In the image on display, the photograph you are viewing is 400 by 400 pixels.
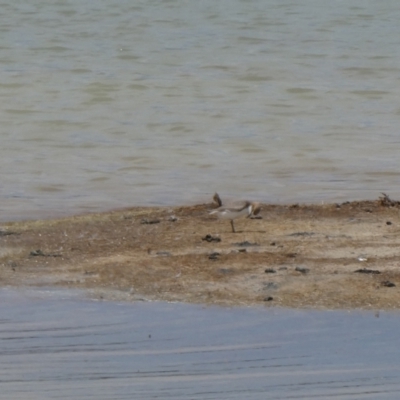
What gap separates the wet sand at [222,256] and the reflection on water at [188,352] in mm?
309

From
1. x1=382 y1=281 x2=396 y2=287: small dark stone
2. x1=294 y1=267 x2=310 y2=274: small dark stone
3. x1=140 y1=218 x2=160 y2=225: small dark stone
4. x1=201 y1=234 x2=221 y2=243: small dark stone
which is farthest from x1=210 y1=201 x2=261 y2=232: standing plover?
x1=382 y1=281 x2=396 y2=287: small dark stone

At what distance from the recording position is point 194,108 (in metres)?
16.7

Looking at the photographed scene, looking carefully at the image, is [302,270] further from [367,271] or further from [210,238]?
[210,238]

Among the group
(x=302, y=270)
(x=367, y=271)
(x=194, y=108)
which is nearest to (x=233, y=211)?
(x=302, y=270)

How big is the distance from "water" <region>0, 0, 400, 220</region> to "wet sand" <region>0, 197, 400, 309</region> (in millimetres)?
1455

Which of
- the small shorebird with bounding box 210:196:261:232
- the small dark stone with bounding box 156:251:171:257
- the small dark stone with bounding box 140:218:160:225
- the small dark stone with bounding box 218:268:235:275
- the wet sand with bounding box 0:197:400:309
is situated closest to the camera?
the wet sand with bounding box 0:197:400:309

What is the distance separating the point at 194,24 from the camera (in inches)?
1050

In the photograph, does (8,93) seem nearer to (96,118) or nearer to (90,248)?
(96,118)

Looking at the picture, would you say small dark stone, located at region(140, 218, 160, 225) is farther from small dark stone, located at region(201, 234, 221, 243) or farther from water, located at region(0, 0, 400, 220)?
water, located at region(0, 0, 400, 220)

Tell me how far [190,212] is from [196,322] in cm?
305

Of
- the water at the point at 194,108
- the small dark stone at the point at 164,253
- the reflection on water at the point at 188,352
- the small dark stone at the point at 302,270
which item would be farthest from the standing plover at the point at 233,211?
the water at the point at 194,108

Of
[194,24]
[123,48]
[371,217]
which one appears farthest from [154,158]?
[194,24]

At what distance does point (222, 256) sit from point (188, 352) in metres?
1.92

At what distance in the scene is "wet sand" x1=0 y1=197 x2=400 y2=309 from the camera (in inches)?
289
